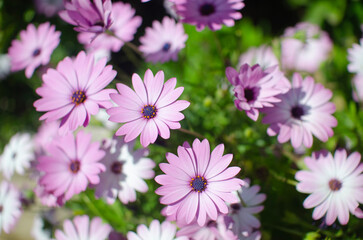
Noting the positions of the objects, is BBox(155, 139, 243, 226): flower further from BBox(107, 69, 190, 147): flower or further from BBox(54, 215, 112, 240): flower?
BBox(54, 215, 112, 240): flower

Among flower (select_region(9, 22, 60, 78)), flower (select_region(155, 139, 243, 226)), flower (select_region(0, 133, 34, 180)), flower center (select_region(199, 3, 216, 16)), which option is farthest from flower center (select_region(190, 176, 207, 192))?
flower (select_region(0, 133, 34, 180))

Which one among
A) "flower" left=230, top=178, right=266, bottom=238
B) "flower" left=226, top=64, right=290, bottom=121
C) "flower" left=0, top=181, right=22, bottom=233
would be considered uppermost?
"flower" left=226, top=64, right=290, bottom=121

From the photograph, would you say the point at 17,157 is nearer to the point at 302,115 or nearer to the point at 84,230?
the point at 84,230

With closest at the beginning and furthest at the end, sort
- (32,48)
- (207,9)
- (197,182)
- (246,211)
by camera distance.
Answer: (197,182) → (246,211) → (207,9) → (32,48)

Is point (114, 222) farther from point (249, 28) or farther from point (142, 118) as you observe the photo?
point (249, 28)

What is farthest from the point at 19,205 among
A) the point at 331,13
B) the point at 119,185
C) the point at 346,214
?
the point at 331,13

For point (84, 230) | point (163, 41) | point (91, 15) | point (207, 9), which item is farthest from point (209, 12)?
point (84, 230)

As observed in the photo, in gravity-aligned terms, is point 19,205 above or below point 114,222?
above
